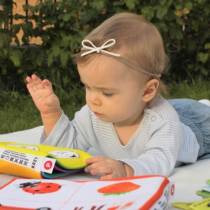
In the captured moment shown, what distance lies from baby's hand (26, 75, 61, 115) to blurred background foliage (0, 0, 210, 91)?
5.52 feet

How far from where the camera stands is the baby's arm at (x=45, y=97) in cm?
219

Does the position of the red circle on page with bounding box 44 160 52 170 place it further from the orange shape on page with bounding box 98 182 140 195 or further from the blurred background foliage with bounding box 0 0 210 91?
the blurred background foliage with bounding box 0 0 210 91

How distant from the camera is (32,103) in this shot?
13.0 ft

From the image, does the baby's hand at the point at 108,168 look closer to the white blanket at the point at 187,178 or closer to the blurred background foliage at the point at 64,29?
the white blanket at the point at 187,178

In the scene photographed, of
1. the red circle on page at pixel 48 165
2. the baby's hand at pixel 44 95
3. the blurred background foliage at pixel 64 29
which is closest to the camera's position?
the red circle on page at pixel 48 165

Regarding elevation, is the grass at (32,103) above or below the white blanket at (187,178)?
below

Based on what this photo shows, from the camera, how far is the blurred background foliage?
392 cm

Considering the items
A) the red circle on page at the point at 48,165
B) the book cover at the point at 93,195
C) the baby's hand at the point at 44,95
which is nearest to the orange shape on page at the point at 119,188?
the book cover at the point at 93,195

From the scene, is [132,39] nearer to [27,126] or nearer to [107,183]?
[107,183]

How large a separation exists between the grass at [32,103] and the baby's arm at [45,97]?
3.83 feet

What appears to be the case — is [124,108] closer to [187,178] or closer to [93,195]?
[187,178]

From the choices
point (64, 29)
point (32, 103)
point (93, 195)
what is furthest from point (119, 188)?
point (64, 29)

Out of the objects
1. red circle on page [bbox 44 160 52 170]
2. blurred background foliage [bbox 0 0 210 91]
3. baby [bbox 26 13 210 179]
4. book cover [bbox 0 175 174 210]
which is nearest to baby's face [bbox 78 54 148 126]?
baby [bbox 26 13 210 179]

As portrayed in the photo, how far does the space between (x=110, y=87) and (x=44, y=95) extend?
0.37 m
